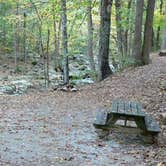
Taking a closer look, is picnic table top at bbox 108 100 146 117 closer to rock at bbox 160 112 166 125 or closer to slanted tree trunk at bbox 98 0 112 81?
rock at bbox 160 112 166 125

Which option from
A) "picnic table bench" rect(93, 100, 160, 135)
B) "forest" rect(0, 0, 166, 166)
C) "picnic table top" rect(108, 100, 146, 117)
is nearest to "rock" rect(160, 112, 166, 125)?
"forest" rect(0, 0, 166, 166)

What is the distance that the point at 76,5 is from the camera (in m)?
20.7

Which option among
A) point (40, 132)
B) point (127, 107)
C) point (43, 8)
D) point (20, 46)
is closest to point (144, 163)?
point (127, 107)

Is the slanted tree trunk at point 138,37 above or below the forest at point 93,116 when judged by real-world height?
above

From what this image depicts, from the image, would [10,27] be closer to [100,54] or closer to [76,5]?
[76,5]

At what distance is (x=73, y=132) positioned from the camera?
27.3ft

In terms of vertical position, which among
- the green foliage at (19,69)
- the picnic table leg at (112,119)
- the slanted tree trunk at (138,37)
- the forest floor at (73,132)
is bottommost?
the green foliage at (19,69)

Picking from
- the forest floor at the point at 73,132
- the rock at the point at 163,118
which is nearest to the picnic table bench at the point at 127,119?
the forest floor at the point at 73,132

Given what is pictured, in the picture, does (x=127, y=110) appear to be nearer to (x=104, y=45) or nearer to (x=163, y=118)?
(x=163, y=118)

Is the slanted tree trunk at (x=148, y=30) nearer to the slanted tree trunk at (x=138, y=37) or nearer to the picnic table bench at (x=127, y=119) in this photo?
the slanted tree trunk at (x=138, y=37)

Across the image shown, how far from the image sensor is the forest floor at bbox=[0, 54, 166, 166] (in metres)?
6.49

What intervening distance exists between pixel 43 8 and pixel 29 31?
1347cm

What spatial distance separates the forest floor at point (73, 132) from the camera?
649cm

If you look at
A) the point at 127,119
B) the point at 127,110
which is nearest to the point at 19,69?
the point at 127,110
